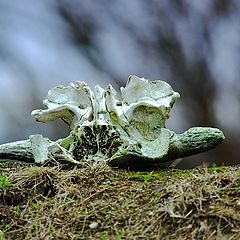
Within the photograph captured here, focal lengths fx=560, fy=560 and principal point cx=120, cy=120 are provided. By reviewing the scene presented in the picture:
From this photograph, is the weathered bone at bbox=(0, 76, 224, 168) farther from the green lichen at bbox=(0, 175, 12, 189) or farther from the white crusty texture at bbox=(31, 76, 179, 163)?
the green lichen at bbox=(0, 175, 12, 189)

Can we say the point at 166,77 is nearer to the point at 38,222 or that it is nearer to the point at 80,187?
the point at 80,187

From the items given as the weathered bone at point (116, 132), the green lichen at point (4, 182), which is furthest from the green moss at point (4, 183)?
the weathered bone at point (116, 132)

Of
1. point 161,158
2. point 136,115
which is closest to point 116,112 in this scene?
point 136,115

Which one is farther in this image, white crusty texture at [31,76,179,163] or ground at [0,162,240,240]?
white crusty texture at [31,76,179,163]

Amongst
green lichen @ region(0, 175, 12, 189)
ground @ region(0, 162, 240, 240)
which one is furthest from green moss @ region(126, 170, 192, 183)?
green lichen @ region(0, 175, 12, 189)

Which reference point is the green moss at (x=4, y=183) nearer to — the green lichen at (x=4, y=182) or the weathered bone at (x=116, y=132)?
the green lichen at (x=4, y=182)

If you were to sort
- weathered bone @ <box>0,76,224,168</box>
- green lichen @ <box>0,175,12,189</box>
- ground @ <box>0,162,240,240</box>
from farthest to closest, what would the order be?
1. weathered bone @ <box>0,76,224,168</box>
2. green lichen @ <box>0,175,12,189</box>
3. ground @ <box>0,162,240,240</box>
